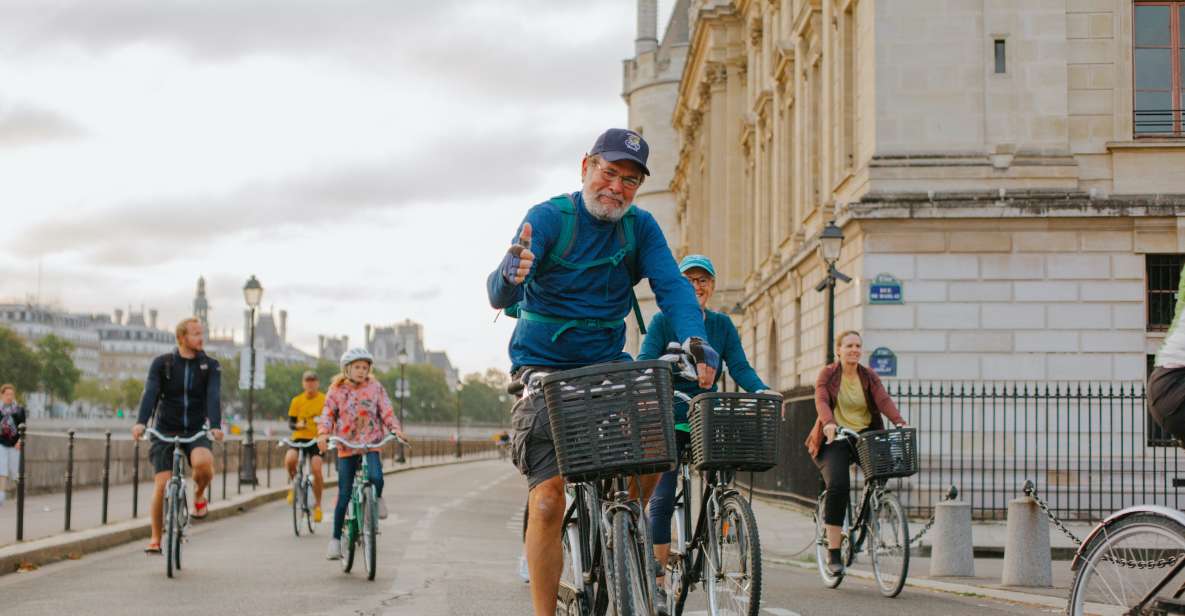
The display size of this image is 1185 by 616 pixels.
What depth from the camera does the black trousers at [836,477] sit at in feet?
36.0

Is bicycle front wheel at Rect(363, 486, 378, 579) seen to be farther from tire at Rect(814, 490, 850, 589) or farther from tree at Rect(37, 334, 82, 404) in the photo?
tree at Rect(37, 334, 82, 404)

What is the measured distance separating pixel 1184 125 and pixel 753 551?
1778 cm

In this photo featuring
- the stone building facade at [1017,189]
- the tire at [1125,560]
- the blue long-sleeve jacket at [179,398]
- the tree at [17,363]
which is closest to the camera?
the tire at [1125,560]

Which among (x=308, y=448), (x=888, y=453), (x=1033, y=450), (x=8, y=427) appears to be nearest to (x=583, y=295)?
(x=888, y=453)

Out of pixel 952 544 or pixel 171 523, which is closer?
pixel 171 523

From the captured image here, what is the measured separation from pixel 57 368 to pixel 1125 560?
159 metres

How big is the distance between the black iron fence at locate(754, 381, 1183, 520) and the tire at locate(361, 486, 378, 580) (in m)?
9.72

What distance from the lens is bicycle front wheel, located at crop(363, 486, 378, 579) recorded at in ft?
36.1

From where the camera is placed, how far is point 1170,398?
5590 millimetres

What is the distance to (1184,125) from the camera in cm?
2216

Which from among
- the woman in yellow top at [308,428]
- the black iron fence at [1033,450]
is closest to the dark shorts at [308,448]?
the woman in yellow top at [308,428]

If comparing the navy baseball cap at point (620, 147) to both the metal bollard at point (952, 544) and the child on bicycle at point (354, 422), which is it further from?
the metal bollard at point (952, 544)

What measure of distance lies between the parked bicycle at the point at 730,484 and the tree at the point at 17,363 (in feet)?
460

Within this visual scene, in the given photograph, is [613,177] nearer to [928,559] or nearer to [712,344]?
[712,344]
